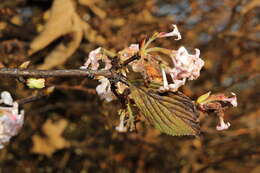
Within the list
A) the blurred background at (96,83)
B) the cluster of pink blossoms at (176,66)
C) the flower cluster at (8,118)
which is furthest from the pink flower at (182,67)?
the blurred background at (96,83)

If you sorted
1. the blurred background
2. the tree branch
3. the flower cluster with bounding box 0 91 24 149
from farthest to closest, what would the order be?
the blurred background
the flower cluster with bounding box 0 91 24 149
the tree branch

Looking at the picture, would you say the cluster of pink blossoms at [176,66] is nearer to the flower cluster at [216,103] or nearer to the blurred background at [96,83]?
the flower cluster at [216,103]

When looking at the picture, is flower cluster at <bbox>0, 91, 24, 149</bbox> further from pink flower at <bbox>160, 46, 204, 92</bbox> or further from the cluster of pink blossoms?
pink flower at <bbox>160, 46, 204, 92</bbox>

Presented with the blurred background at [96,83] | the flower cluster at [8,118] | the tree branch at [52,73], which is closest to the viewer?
the tree branch at [52,73]

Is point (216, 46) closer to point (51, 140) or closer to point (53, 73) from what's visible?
point (51, 140)

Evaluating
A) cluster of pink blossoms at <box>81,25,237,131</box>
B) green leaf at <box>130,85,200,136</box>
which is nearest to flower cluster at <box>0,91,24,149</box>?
cluster of pink blossoms at <box>81,25,237,131</box>

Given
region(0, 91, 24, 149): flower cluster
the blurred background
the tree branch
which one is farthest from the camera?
the blurred background

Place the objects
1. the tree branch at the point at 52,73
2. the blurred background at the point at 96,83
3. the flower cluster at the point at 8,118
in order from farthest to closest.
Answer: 1. the blurred background at the point at 96,83
2. the flower cluster at the point at 8,118
3. the tree branch at the point at 52,73
